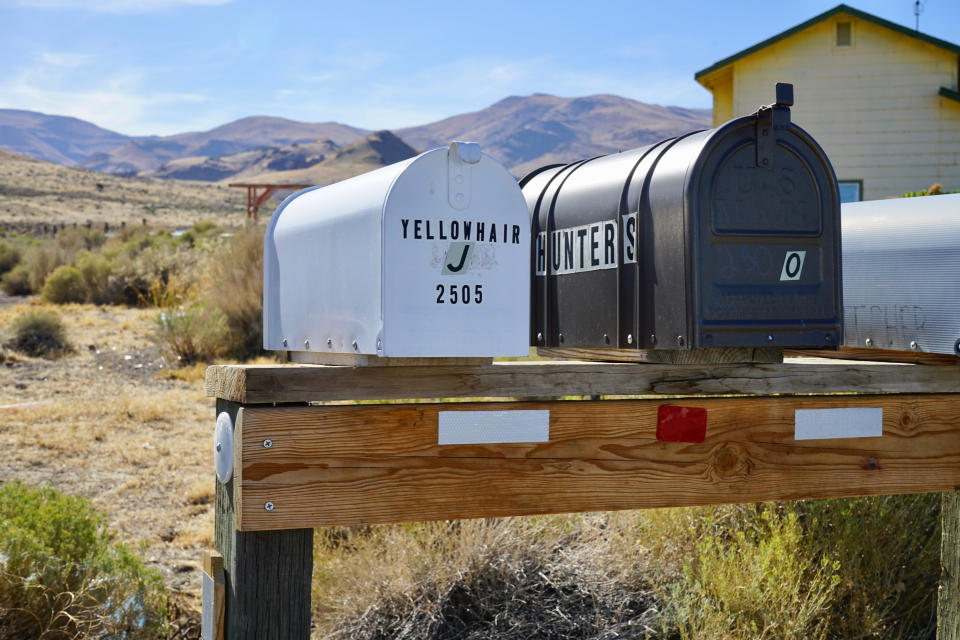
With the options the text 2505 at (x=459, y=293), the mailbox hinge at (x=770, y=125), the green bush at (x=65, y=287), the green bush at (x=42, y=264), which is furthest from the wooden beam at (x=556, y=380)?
the green bush at (x=42, y=264)

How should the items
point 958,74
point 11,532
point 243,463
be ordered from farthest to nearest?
1. point 958,74
2. point 11,532
3. point 243,463

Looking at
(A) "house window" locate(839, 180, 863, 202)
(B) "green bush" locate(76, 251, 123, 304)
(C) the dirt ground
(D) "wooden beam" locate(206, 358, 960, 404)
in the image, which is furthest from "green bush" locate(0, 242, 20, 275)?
(D) "wooden beam" locate(206, 358, 960, 404)

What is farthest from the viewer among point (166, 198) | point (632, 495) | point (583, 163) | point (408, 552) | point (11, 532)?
point (166, 198)

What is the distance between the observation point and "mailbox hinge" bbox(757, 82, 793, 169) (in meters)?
1.81

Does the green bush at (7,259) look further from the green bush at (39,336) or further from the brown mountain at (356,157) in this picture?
the brown mountain at (356,157)

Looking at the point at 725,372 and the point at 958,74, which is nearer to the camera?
the point at 725,372

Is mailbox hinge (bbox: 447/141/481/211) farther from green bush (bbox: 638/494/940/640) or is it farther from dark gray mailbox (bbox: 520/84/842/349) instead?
green bush (bbox: 638/494/940/640)

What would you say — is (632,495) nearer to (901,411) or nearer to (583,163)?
(901,411)

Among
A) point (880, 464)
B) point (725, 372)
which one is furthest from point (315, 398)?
point (880, 464)

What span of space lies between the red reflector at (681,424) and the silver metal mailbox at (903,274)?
630 millimetres

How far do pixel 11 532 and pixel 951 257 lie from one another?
2757mm

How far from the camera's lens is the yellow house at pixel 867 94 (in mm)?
11422

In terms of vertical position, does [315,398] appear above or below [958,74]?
below

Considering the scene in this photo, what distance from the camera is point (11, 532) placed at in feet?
9.24
